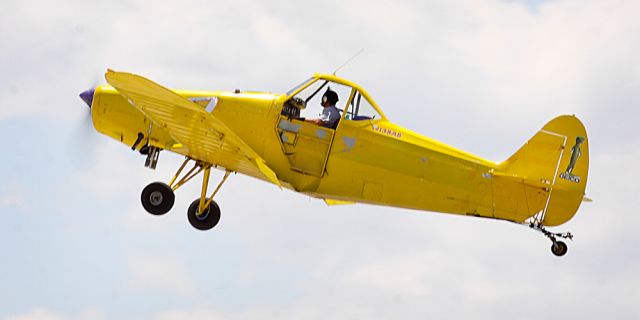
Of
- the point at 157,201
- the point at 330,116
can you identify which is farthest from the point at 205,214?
the point at 330,116

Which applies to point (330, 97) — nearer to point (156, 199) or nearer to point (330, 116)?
point (330, 116)

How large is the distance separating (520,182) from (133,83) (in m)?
6.27

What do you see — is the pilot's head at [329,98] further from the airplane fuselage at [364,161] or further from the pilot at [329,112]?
the airplane fuselage at [364,161]

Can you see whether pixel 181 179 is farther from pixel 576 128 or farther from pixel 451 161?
pixel 576 128

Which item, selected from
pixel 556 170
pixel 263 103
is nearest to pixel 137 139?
pixel 263 103

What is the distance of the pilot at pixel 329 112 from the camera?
1978 cm

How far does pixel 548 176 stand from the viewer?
19375 mm

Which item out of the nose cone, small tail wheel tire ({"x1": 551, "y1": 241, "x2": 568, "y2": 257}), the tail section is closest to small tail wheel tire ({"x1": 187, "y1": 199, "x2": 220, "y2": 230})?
the nose cone

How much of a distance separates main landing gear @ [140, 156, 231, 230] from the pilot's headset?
223 centimetres

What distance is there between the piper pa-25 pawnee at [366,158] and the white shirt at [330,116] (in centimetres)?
10

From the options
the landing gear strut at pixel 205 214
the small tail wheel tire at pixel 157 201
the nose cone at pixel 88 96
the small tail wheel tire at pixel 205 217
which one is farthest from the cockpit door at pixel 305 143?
the nose cone at pixel 88 96

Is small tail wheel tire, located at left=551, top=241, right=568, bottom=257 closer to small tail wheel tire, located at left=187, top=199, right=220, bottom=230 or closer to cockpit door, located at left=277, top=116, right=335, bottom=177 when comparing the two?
cockpit door, located at left=277, top=116, right=335, bottom=177

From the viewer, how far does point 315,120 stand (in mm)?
19812

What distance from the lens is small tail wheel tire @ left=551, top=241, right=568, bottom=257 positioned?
1925 centimetres
